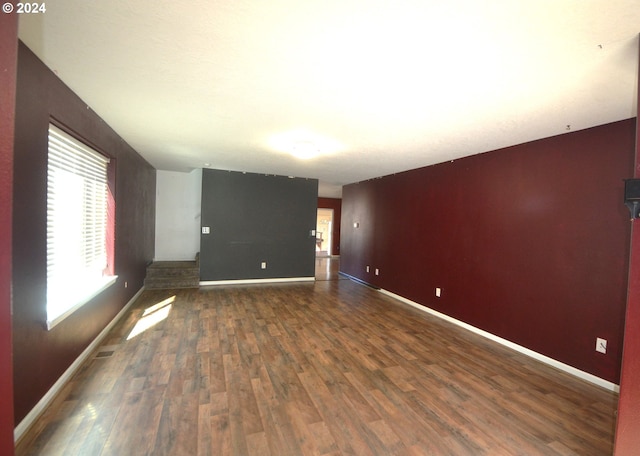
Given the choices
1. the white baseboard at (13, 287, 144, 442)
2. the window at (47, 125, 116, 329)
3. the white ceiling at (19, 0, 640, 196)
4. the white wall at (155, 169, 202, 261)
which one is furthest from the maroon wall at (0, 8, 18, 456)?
the white wall at (155, 169, 202, 261)

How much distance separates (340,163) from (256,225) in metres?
2.41

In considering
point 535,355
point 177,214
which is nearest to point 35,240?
point 177,214

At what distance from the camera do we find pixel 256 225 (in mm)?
5781

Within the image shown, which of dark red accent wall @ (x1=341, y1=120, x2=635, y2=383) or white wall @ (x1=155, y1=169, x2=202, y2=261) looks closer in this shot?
dark red accent wall @ (x1=341, y1=120, x2=635, y2=383)

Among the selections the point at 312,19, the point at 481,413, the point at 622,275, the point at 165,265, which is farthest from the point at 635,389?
the point at 165,265

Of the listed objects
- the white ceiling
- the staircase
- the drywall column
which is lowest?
the staircase

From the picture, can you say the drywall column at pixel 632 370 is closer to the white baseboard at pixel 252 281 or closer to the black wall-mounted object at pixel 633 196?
the black wall-mounted object at pixel 633 196

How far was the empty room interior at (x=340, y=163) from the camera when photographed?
135cm

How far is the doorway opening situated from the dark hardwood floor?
7.46 meters

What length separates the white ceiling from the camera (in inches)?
49.9

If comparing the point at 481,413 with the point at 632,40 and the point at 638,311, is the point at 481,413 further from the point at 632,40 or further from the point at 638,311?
the point at 632,40

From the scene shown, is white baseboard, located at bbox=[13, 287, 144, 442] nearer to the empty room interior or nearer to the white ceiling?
the empty room interior

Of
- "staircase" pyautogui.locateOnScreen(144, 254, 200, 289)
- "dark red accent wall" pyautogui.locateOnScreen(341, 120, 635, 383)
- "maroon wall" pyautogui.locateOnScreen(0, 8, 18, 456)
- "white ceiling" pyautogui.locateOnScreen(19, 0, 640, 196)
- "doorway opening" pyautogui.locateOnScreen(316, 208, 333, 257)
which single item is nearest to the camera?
"maroon wall" pyautogui.locateOnScreen(0, 8, 18, 456)

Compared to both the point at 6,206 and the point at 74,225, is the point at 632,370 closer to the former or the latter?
the point at 6,206
